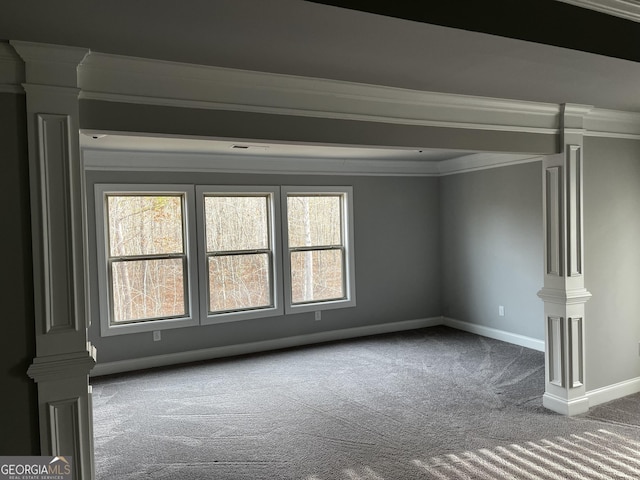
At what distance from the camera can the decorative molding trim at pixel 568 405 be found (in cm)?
397

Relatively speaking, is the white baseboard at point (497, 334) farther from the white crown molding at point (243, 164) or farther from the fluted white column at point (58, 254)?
the fluted white column at point (58, 254)

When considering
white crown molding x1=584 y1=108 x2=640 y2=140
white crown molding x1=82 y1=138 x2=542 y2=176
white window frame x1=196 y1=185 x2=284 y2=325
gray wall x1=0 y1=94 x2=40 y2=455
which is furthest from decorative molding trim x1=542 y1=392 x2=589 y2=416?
gray wall x1=0 y1=94 x2=40 y2=455

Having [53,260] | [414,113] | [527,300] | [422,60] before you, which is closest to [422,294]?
[527,300]

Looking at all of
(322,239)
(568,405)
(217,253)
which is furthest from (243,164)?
(568,405)

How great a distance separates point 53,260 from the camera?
7.82ft

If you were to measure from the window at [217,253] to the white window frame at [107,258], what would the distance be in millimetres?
10

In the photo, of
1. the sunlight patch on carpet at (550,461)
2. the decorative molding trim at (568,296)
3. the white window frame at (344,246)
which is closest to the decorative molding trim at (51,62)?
the sunlight patch on carpet at (550,461)

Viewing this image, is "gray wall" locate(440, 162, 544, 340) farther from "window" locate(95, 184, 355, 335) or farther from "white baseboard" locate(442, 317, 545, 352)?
"window" locate(95, 184, 355, 335)

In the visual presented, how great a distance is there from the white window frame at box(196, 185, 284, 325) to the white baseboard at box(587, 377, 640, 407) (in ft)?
11.4

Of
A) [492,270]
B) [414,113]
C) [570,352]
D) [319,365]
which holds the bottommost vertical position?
[319,365]

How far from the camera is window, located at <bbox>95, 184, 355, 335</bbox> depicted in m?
5.55

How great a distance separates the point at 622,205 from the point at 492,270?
2.31m

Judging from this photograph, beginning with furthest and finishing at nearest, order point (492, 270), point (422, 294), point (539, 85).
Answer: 1. point (422, 294)
2. point (492, 270)
3. point (539, 85)

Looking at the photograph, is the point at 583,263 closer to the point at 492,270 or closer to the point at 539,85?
the point at 539,85
